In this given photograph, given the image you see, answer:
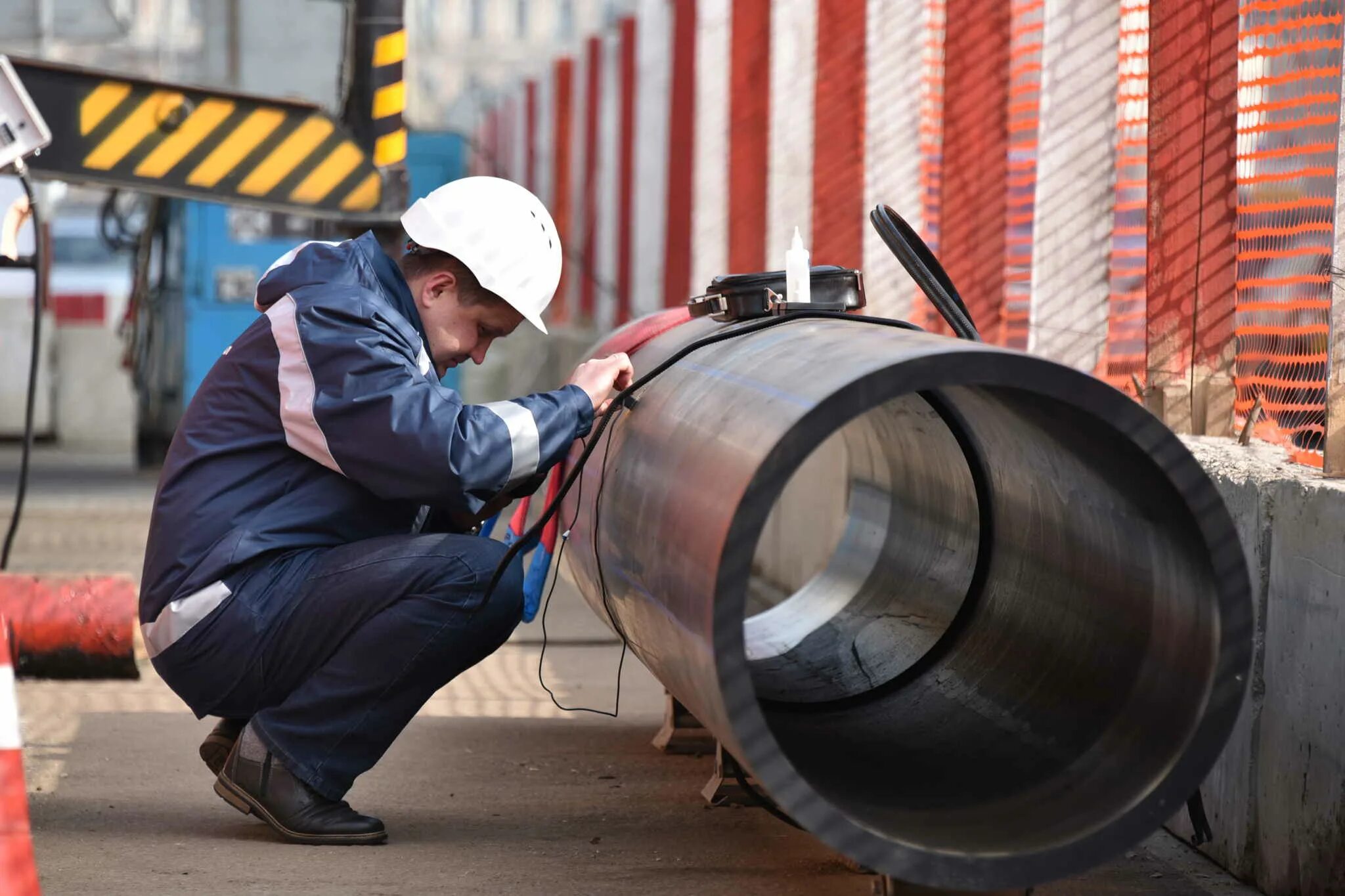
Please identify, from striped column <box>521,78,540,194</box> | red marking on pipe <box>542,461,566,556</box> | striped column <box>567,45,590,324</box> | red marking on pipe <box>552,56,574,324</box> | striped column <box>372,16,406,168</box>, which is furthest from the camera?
striped column <box>521,78,540,194</box>

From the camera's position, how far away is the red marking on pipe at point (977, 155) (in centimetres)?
671

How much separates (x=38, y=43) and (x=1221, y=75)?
1115cm

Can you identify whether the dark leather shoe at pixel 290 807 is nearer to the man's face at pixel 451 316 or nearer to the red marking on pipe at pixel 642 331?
the man's face at pixel 451 316

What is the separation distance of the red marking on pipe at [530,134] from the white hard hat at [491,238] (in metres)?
19.3

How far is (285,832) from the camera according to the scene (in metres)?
3.96

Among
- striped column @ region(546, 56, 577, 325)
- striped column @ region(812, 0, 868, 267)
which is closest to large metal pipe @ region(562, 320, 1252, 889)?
striped column @ region(812, 0, 868, 267)

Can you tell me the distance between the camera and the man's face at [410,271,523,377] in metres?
4.10

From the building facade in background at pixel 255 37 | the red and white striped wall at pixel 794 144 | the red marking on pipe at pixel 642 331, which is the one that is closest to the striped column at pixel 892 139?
the red and white striped wall at pixel 794 144

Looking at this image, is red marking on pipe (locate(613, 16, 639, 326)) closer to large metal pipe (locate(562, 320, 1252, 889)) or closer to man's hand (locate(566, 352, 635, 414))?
large metal pipe (locate(562, 320, 1252, 889))

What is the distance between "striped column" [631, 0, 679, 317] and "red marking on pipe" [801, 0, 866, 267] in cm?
371

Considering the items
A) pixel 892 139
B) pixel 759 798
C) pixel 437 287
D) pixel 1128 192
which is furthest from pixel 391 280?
pixel 892 139

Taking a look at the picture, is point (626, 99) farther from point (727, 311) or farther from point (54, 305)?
point (727, 311)

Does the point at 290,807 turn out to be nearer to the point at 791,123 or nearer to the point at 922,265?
the point at 922,265

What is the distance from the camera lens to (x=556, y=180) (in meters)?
21.4
